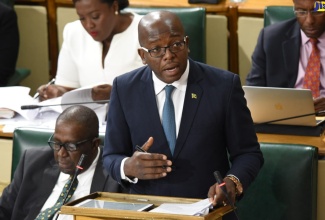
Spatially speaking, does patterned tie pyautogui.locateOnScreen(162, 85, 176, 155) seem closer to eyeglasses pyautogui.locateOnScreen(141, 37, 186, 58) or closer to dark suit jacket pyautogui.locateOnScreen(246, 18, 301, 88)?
eyeglasses pyautogui.locateOnScreen(141, 37, 186, 58)

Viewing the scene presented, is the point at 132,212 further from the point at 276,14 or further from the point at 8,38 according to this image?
the point at 8,38

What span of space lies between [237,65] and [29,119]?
1.50m

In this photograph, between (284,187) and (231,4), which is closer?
(284,187)

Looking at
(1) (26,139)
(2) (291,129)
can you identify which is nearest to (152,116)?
(1) (26,139)

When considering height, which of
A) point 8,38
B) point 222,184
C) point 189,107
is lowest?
point 8,38

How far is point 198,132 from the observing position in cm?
288

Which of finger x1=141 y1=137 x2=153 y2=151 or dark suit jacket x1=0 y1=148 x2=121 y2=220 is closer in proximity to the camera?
finger x1=141 y1=137 x2=153 y2=151

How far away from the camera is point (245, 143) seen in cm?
290

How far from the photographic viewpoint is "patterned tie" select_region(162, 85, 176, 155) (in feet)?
9.56

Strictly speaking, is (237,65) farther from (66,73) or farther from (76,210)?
(76,210)

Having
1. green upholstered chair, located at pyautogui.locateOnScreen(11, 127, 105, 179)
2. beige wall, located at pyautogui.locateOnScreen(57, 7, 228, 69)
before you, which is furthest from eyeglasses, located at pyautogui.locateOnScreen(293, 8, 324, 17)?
green upholstered chair, located at pyautogui.locateOnScreen(11, 127, 105, 179)

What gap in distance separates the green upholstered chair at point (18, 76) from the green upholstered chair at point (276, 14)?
157 centimetres

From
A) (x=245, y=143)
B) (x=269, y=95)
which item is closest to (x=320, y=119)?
(x=269, y=95)

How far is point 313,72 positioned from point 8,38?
197cm
